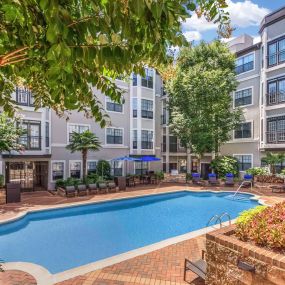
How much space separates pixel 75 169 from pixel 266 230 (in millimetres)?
20534

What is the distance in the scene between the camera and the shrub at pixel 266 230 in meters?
4.52

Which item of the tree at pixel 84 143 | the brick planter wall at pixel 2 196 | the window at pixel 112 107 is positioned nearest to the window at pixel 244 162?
the window at pixel 112 107

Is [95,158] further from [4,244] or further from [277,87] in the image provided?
[277,87]

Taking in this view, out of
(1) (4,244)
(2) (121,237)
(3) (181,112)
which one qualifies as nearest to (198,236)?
(2) (121,237)

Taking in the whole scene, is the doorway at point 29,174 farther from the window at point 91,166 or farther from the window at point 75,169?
the window at point 91,166

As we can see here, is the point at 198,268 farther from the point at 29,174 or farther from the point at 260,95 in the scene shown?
the point at 260,95

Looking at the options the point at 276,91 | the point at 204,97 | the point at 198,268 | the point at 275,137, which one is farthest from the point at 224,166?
the point at 198,268

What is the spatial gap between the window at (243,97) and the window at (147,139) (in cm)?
1093

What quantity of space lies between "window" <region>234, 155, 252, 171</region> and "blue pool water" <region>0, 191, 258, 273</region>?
986cm

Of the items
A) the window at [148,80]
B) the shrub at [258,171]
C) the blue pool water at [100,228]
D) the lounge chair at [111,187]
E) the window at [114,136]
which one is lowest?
the blue pool water at [100,228]

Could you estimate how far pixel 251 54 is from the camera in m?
27.2

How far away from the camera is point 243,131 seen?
28422mm

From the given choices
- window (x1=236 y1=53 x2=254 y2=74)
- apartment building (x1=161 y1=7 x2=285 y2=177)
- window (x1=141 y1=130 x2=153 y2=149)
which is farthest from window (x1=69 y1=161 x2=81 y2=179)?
window (x1=236 y1=53 x2=254 y2=74)

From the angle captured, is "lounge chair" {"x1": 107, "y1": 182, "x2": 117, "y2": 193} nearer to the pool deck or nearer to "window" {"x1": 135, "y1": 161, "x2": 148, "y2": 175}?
"window" {"x1": 135, "y1": 161, "x2": 148, "y2": 175}
